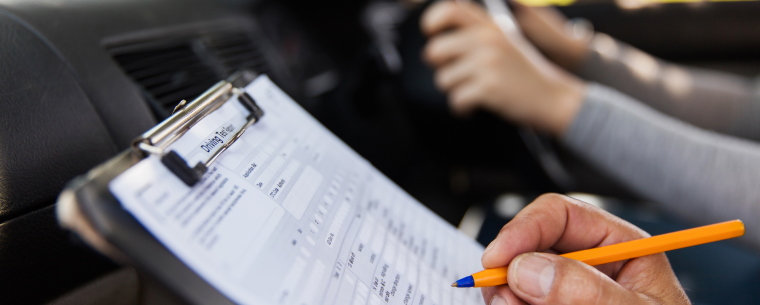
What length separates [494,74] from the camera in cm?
53

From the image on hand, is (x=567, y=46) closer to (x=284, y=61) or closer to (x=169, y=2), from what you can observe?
(x=284, y=61)

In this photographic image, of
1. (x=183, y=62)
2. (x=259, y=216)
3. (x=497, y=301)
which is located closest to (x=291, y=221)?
(x=259, y=216)

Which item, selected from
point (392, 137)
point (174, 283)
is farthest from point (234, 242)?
point (392, 137)

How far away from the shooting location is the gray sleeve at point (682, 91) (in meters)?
0.72

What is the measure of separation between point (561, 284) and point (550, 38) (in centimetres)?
65

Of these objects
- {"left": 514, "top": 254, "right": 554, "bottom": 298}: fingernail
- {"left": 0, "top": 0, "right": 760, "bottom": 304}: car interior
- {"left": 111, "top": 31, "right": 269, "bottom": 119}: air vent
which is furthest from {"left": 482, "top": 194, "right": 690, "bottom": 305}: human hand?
{"left": 111, "top": 31, "right": 269, "bottom": 119}: air vent

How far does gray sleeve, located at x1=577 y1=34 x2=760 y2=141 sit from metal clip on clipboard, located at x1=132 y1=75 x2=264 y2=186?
70 centimetres

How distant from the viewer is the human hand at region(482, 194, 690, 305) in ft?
0.77

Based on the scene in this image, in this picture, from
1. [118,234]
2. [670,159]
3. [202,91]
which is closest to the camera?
[118,234]

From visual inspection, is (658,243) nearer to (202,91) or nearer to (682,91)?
(202,91)

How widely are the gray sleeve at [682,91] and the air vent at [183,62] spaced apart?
59 centimetres

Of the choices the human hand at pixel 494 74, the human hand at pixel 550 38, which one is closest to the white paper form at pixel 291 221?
the human hand at pixel 494 74

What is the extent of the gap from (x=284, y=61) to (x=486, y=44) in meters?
0.23

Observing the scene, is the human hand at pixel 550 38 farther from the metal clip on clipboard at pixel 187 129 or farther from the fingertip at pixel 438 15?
the metal clip on clipboard at pixel 187 129
